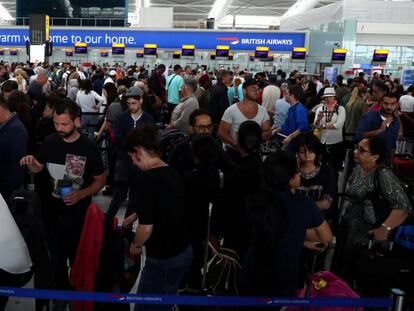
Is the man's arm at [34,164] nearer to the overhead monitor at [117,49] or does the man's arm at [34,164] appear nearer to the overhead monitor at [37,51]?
the overhead monitor at [37,51]

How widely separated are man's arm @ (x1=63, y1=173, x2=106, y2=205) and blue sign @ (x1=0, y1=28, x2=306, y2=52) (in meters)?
20.0

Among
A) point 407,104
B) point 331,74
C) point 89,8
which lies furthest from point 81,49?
point 407,104

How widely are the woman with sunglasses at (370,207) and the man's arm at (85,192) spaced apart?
1.88m

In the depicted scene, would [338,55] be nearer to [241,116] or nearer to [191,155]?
[241,116]

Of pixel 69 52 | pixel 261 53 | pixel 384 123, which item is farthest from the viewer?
pixel 69 52

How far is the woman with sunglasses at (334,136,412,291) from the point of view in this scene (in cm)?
315

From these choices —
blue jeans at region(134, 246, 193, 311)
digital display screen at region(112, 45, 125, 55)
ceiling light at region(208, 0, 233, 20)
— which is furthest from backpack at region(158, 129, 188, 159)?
ceiling light at region(208, 0, 233, 20)

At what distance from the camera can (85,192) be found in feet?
10.4

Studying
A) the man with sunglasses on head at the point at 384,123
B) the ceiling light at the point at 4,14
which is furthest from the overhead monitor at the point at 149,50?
the ceiling light at the point at 4,14

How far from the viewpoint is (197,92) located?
28.8 ft

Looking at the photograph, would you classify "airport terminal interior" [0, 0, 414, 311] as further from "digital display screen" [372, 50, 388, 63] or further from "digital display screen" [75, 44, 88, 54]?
"digital display screen" [75, 44, 88, 54]

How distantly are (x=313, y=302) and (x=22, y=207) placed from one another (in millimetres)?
1850

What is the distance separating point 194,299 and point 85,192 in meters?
1.25

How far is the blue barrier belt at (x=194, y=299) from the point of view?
2.34m
